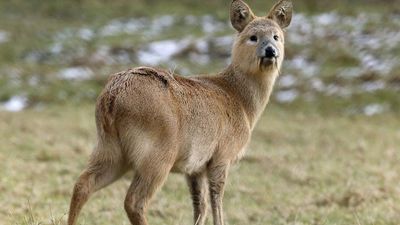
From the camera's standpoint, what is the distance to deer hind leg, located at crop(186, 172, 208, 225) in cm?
750

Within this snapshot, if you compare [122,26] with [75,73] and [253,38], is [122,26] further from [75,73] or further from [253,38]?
[253,38]

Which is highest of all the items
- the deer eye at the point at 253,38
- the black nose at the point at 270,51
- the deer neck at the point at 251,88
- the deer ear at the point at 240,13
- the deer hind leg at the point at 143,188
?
the deer ear at the point at 240,13

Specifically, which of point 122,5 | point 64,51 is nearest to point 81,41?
point 64,51

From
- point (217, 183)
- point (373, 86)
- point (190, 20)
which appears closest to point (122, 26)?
point (190, 20)

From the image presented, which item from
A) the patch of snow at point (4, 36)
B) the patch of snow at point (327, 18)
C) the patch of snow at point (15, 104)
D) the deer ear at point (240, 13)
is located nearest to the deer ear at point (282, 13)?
the deer ear at point (240, 13)

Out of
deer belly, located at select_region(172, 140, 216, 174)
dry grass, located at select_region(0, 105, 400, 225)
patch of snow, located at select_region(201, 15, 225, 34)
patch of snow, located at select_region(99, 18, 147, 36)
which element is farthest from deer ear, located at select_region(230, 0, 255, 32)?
patch of snow, located at select_region(99, 18, 147, 36)

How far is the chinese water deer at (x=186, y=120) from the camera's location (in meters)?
6.24

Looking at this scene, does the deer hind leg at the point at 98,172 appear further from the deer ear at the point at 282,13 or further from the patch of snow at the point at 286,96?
the patch of snow at the point at 286,96

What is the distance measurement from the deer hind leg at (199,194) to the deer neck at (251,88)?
3.20ft

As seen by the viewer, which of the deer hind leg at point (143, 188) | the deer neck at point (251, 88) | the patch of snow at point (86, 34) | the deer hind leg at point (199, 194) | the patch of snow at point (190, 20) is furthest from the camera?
the patch of snow at point (190, 20)

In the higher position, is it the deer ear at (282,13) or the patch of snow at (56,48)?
the deer ear at (282,13)

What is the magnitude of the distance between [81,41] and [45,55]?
263 centimetres

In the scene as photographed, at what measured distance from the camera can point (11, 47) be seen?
29.9 meters

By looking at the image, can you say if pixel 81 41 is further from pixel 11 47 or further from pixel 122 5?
pixel 122 5
